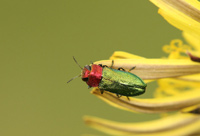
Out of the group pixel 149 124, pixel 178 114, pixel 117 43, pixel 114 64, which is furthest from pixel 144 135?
pixel 117 43

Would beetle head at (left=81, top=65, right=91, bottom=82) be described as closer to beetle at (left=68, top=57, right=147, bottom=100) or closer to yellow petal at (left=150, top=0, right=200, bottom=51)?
beetle at (left=68, top=57, right=147, bottom=100)

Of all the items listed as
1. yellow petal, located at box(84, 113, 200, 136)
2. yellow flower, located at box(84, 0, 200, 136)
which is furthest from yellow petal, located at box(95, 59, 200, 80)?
yellow petal, located at box(84, 113, 200, 136)

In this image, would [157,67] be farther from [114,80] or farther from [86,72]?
[86,72]

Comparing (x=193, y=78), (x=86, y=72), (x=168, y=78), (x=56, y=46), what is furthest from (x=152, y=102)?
(x=56, y=46)

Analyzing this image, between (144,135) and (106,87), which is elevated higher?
(106,87)

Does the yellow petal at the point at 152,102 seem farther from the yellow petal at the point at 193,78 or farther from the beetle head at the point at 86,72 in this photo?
the beetle head at the point at 86,72

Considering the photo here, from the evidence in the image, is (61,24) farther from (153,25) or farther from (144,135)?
(144,135)

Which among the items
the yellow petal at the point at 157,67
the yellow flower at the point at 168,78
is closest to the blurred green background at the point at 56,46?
the yellow flower at the point at 168,78
